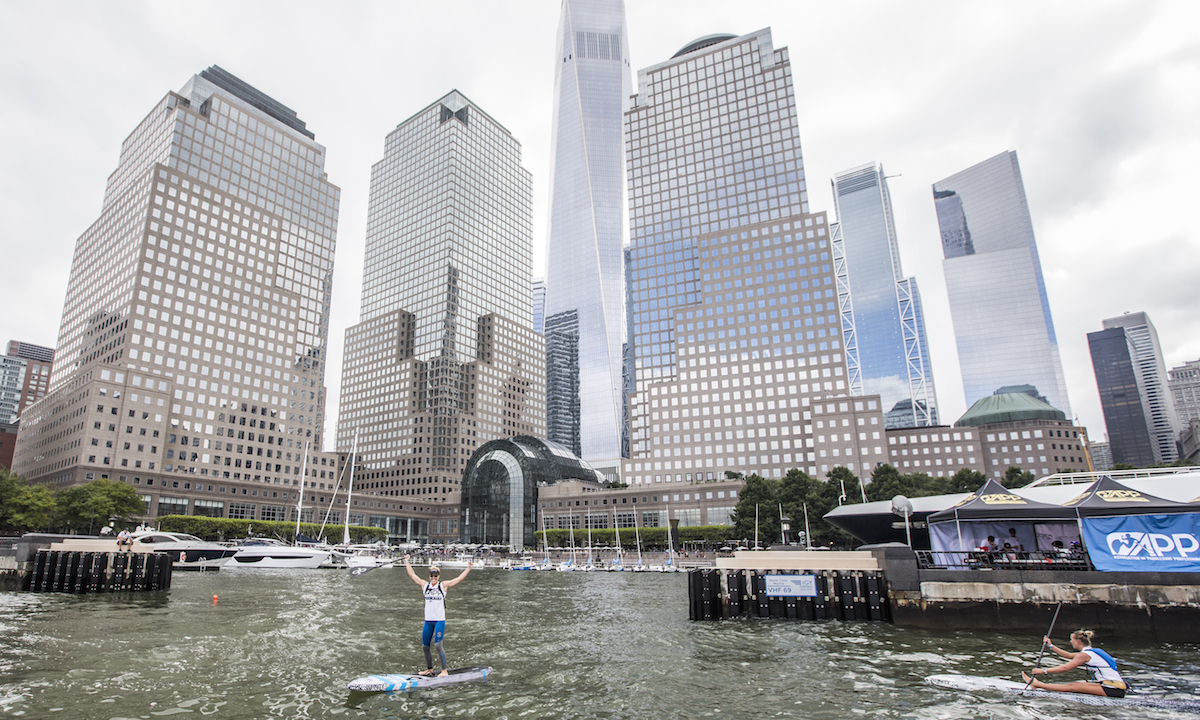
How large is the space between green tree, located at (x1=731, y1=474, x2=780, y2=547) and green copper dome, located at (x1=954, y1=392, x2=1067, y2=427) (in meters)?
96.7

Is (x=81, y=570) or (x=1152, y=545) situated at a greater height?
(x=1152, y=545)

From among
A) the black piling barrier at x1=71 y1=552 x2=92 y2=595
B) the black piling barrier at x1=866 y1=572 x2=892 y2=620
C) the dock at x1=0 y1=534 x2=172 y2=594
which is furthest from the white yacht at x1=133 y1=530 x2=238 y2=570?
the black piling barrier at x1=866 y1=572 x2=892 y2=620

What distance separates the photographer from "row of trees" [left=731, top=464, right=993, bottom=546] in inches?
3836

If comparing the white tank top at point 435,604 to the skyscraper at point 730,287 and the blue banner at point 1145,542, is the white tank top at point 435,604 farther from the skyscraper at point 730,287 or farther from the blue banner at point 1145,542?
the skyscraper at point 730,287

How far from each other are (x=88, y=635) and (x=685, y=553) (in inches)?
3525

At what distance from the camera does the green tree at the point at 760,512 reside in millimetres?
97250

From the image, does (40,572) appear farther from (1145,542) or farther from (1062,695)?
(1145,542)

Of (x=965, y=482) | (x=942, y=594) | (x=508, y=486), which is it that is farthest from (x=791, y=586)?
(x=508, y=486)

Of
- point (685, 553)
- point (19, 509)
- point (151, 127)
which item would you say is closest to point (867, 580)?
point (685, 553)

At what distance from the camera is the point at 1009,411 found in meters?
164

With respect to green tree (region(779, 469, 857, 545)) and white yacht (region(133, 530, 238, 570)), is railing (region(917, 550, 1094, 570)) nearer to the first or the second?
green tree (region(779, 469, 857, 545))

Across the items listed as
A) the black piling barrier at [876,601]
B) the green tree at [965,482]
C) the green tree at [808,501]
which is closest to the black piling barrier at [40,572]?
the black piling barrier at [876,601]

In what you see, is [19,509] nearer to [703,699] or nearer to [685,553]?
[685,553]

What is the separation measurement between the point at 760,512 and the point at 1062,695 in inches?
3315
